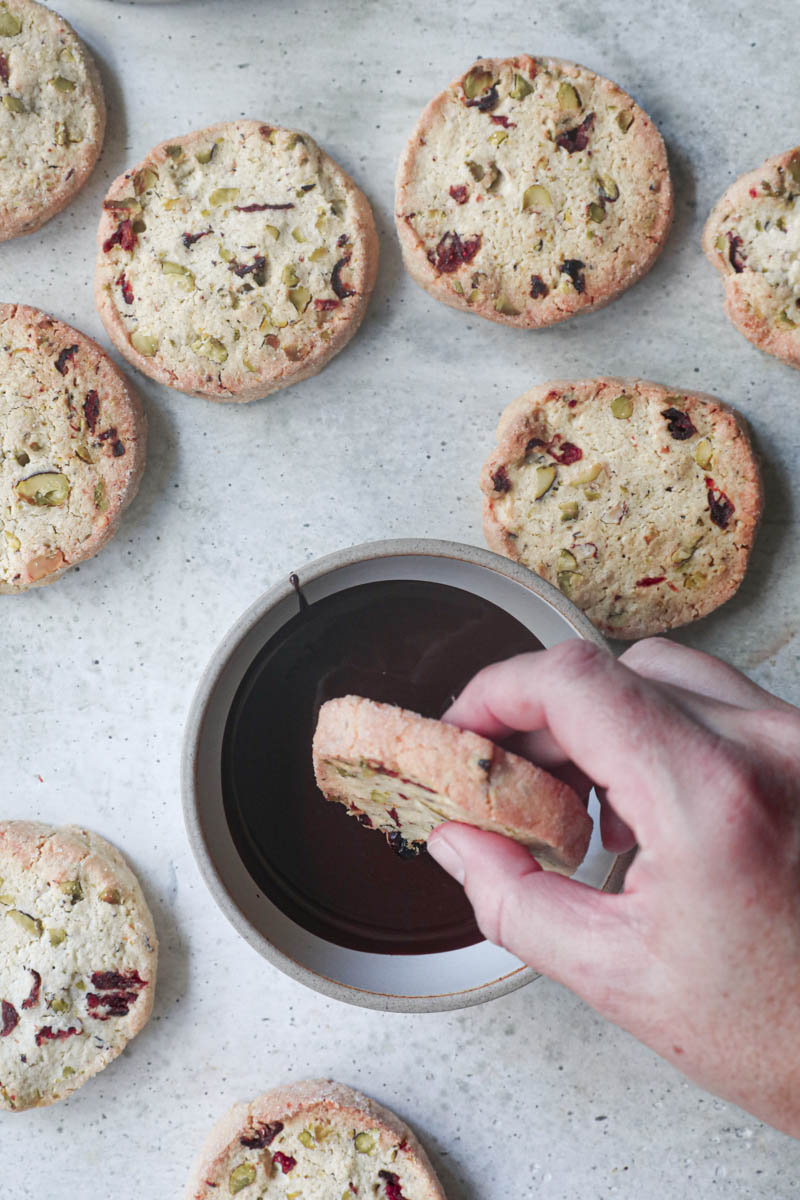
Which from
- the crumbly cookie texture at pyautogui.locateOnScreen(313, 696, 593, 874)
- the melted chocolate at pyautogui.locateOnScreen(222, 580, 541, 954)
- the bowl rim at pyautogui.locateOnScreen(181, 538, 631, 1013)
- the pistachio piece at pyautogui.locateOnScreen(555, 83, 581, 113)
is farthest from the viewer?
the pistachio piece at pyautogui.locateOnScreen(555, 83, 581, 113)

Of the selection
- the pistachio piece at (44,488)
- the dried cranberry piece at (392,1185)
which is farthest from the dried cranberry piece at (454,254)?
the dried cranberry piece at (392,1185)

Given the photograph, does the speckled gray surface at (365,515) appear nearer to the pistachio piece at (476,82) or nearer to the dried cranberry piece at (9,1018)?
the pistachio piece at (476,82)

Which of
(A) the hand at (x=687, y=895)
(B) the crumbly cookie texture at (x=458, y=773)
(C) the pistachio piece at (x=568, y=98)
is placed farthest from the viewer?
(C) the pistachio piece at (x=568, y=98)

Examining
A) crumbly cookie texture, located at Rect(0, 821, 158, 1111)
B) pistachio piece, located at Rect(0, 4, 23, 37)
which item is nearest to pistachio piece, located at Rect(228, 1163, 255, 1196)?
crumbly cookie texture, located at Rect(0, 821, 158, 1111)

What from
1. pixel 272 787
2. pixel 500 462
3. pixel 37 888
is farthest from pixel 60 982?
pixel 500 462

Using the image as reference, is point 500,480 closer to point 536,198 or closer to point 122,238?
point 536,198

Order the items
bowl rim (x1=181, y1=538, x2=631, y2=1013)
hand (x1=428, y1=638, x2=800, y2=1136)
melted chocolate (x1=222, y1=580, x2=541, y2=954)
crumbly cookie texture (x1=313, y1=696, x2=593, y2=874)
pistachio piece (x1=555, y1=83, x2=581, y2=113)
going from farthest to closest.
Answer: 1. pistachio piece (x1=555, y1=83, x2=581, y2=113)
2. melted chocolate (x1=222, y1=580, x2=541, y2=954)
3. bowl rim (x1=181, y1=538, x2=631, y2=1013)
4. crumbly cookie texture (x1=313, y1=696, x2=593, y2=874)
5. hand (x1=428, y1=638, x2=800, y2=1136)

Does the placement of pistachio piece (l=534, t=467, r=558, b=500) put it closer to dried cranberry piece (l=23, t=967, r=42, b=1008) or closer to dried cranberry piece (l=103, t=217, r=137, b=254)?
dried cranberry piece (l=103, t=217, r=137, b=254)
